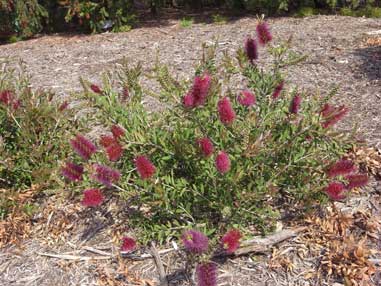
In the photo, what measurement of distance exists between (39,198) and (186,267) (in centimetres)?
118

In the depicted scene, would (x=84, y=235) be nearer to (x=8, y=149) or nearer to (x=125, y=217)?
(x=125, y=217)

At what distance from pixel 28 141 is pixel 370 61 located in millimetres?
3475

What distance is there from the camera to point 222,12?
27.8ft

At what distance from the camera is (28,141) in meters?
2.87

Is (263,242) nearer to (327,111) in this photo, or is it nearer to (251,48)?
(327,111)

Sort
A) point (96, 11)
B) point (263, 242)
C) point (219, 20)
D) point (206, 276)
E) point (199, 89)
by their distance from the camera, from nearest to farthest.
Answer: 1. point (206, 276)
2. point (199, 89)
3. point (263, 242)
4. point (96, 11)
5. point (219, 20)

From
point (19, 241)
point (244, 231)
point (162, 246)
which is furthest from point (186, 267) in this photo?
point (19, 241)

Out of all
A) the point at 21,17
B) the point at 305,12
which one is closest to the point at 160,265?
the point at 21,17

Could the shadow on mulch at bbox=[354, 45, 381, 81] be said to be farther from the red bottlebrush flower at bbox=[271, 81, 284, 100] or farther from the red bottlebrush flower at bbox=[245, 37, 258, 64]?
the red bottlebrush flower at bbox=[245, 37, 258, 64]

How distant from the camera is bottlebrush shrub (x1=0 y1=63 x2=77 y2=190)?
2803mm

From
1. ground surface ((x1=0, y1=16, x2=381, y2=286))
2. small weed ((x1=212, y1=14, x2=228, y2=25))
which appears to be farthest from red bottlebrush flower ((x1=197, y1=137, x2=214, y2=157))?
small weed ((x1=212, y1=14, x2=228, y2=25))

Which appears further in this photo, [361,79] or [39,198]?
[361,79]

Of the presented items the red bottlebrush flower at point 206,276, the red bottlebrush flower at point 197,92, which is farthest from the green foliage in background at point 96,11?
the red bottlebrush flower at point 206,276

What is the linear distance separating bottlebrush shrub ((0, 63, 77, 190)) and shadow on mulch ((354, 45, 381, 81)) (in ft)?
9.61
